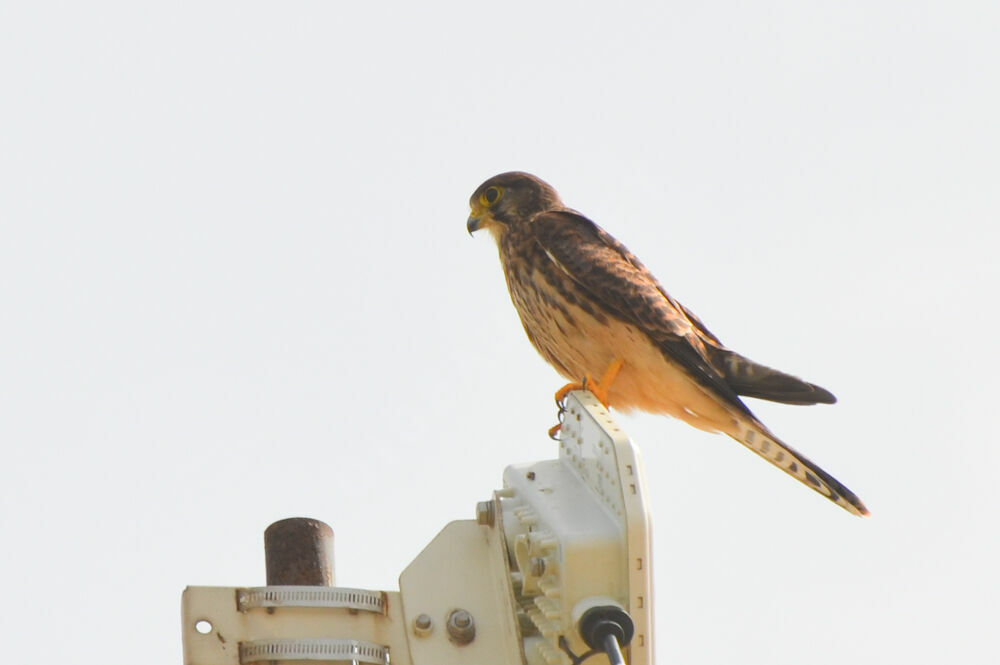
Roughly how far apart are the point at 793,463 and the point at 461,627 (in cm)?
245

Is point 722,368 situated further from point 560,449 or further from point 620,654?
point 620,654

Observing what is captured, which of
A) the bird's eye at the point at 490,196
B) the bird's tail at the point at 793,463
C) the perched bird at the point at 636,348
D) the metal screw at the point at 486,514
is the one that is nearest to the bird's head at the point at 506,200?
the bird's eye at the point at 490,196

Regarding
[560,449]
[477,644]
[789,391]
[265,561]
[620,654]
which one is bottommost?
[620,654]

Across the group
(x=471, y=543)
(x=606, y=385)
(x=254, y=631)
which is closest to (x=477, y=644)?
(x=471, y=543)

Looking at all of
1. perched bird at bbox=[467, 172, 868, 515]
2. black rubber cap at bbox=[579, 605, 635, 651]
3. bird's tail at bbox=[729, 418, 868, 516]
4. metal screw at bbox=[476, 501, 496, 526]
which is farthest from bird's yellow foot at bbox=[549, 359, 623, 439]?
black rubber cap at bbox=[579, 605, 635, 651]

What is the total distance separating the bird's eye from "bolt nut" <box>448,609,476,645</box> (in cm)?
378

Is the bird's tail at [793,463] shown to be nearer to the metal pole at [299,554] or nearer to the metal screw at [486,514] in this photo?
the metal screw at [486,514]

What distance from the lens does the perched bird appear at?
5117 millimetres

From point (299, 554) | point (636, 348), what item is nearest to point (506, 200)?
point (636, 348)

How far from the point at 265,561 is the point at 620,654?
2.57ft

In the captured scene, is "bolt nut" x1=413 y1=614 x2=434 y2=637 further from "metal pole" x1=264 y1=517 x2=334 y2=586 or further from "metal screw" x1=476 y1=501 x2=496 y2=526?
"metal screw" x1=476 y1=501 x2=496 y2=526

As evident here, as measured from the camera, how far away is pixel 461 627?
2.62 meters

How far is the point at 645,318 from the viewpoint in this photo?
5.20 metres

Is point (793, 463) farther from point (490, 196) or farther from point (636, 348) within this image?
point (490, 196)
